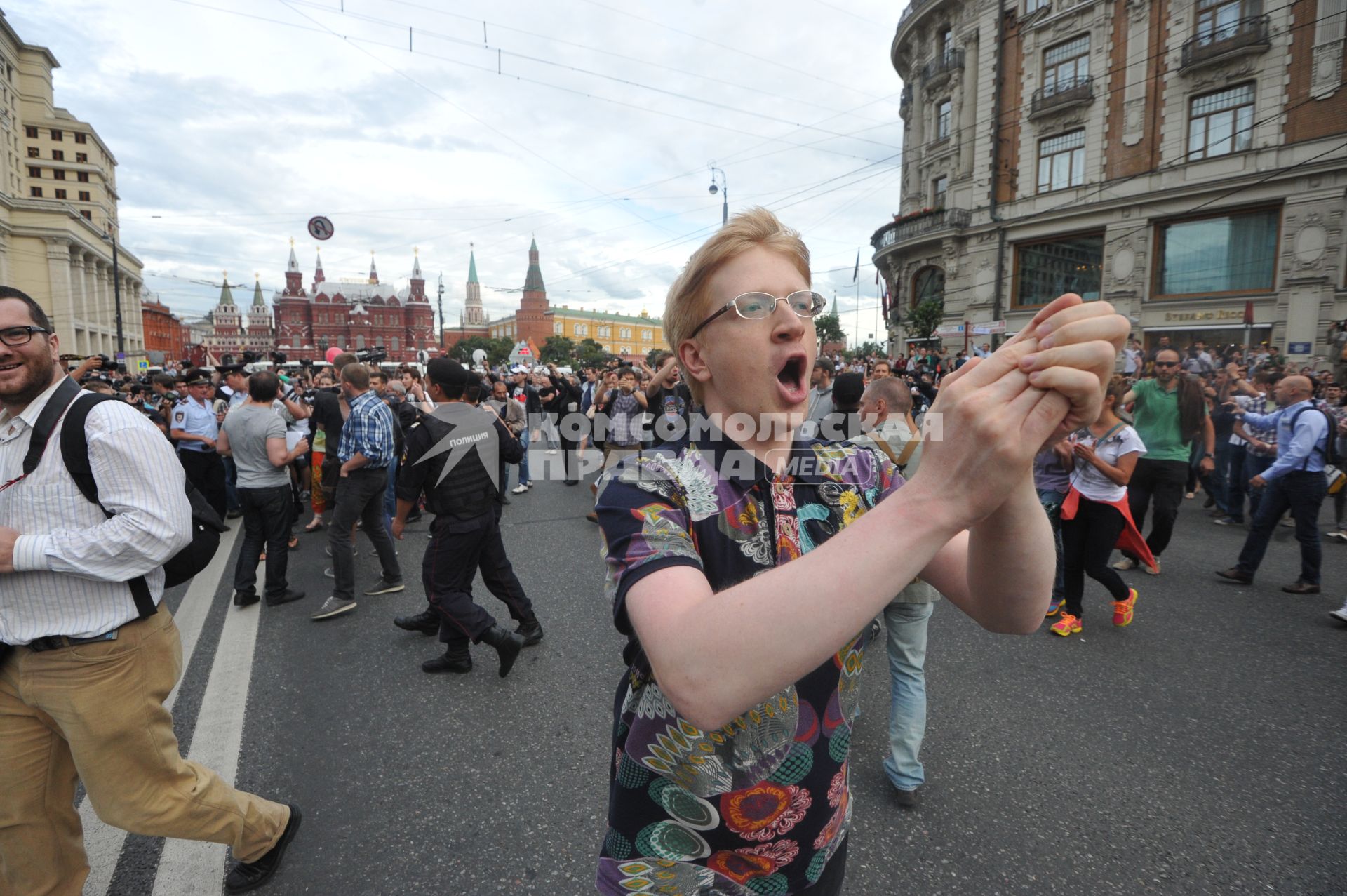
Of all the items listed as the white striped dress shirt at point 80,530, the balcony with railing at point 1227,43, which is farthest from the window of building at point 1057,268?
the white striped dress shirt at point 80,530

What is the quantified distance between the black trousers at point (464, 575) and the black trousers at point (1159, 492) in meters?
5.45

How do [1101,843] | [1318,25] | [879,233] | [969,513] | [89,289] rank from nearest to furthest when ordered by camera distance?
1. [969,513]
2. [1101,843]
3. [1318,25]
4. [879,233]
5. [89,289]

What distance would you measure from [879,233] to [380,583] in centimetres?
3357

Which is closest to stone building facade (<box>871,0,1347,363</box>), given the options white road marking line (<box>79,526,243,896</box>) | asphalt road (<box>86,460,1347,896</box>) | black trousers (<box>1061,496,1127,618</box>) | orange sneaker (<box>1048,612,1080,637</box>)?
black trousers (<box>1061,496,1127,618</box>)

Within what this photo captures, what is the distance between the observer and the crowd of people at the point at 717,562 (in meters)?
0.69

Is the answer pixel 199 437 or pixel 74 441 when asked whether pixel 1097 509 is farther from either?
pixel 199 437

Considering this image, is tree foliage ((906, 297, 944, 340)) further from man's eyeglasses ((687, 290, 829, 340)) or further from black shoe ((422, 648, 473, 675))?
man's eyeglasses ((687, 290, 829, 340))

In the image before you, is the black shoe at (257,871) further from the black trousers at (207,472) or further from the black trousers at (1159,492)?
the black trousers at (1159,492)

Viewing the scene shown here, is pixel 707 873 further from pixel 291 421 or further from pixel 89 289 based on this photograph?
pixel 89 289

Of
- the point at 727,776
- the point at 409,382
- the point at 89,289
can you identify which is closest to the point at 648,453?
the point at 727,776

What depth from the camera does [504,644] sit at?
399 cm

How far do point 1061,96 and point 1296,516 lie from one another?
2515 cm

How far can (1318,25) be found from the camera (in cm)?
1859

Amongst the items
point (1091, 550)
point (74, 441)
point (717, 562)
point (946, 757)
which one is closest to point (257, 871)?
point (74, 441)
